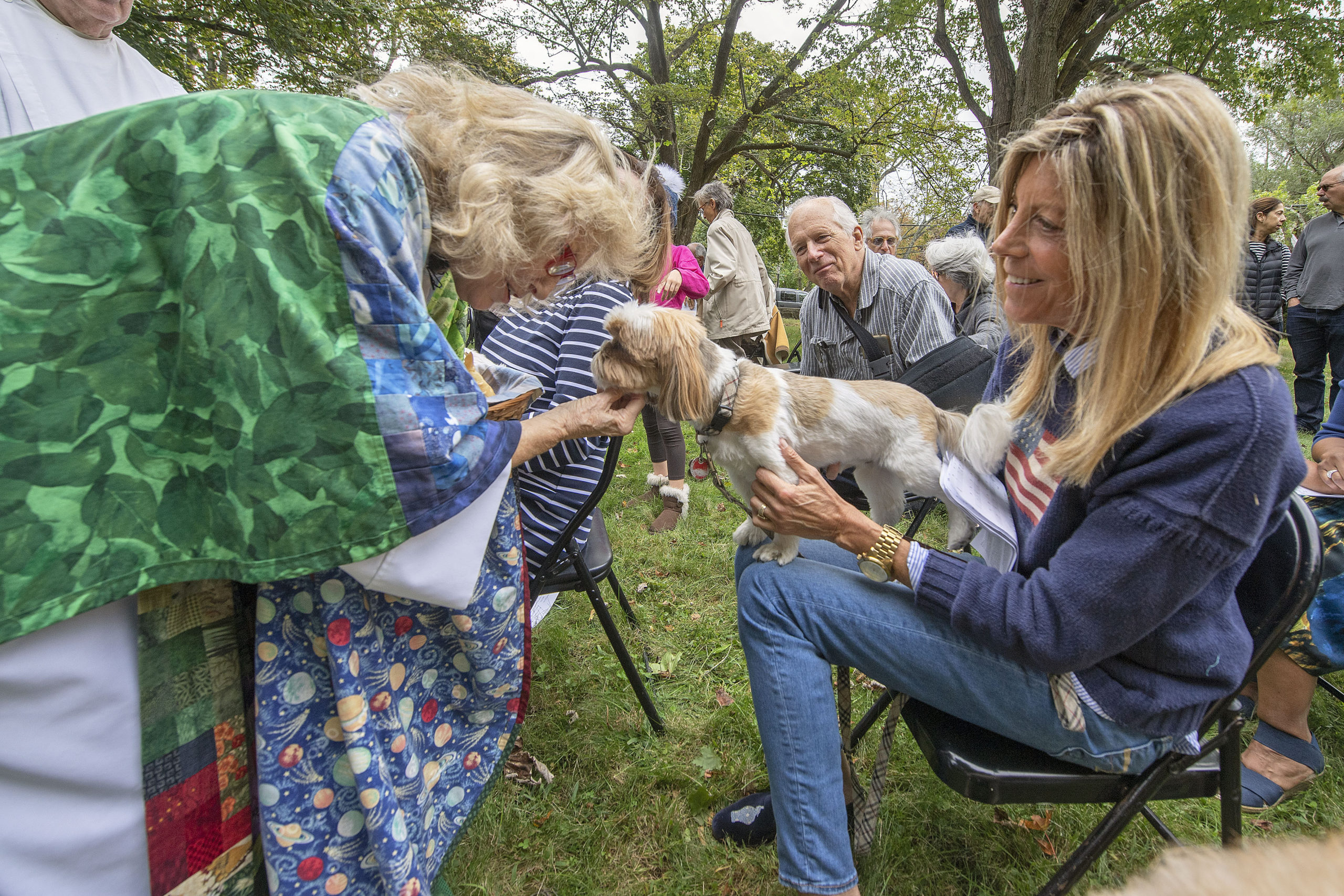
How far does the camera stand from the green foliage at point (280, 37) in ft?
27.2

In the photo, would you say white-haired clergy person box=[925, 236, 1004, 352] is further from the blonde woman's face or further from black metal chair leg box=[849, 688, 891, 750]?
the blonde woman's face

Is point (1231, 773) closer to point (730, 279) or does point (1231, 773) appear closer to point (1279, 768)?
point (1279, 768)

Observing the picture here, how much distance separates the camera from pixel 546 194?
4.39ft

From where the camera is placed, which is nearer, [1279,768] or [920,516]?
[1279,768]

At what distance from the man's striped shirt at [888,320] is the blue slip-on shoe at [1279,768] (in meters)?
1.94

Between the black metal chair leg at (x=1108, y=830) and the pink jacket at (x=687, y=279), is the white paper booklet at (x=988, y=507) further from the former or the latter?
the pink jacket at (x=687, y=279)

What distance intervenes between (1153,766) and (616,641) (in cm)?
159

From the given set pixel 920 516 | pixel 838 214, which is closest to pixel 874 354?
pixel 838 214

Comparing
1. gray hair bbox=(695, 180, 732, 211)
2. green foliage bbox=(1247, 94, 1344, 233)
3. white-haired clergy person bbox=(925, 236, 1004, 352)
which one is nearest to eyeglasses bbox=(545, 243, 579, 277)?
white-haired clergy person bbox=(925, 236, 1004, 352)

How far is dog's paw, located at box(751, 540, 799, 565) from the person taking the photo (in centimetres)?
200

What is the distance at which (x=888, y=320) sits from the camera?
11.3ft

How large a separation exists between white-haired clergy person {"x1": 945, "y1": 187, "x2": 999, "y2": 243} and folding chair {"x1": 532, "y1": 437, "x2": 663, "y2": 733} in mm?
3773

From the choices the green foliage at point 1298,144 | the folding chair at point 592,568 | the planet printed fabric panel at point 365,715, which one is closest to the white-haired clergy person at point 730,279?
the folding chair at point 592,568

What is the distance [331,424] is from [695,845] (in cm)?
172
